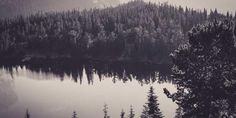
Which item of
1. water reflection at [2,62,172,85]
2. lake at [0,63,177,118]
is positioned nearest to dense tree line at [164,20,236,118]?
lake at [0,63,177,118]

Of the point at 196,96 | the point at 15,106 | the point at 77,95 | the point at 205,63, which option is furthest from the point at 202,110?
the point at 77,95

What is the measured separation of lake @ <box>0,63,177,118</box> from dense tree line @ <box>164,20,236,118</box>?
63.1 m

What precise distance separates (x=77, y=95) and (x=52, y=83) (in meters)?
30.6

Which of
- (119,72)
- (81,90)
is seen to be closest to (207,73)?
(81,90)

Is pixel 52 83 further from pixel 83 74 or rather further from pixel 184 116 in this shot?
pixel 184 116

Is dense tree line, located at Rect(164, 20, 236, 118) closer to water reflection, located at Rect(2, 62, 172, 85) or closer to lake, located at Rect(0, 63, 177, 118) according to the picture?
lake, located at Rect(0, 63, 177, 118)

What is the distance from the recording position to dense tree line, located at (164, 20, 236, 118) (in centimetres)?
3659

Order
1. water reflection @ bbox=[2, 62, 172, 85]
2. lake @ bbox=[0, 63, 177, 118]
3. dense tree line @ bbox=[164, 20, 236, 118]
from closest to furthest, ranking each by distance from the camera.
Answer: dense tree line @ bbox=[164, 20, 236, 118] < lake @ bbox=[0, 63, 177, 118] < water reflection @ bbox=[2, 62, 172, 85]

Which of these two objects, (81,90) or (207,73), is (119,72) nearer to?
(81,90)

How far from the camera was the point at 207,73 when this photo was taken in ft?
123

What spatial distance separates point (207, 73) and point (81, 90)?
115769 mm

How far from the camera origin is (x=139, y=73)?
7082 inches

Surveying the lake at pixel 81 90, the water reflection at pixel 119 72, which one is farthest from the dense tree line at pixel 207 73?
the water reflection at pixel 119 72

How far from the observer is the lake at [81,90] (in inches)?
4537
